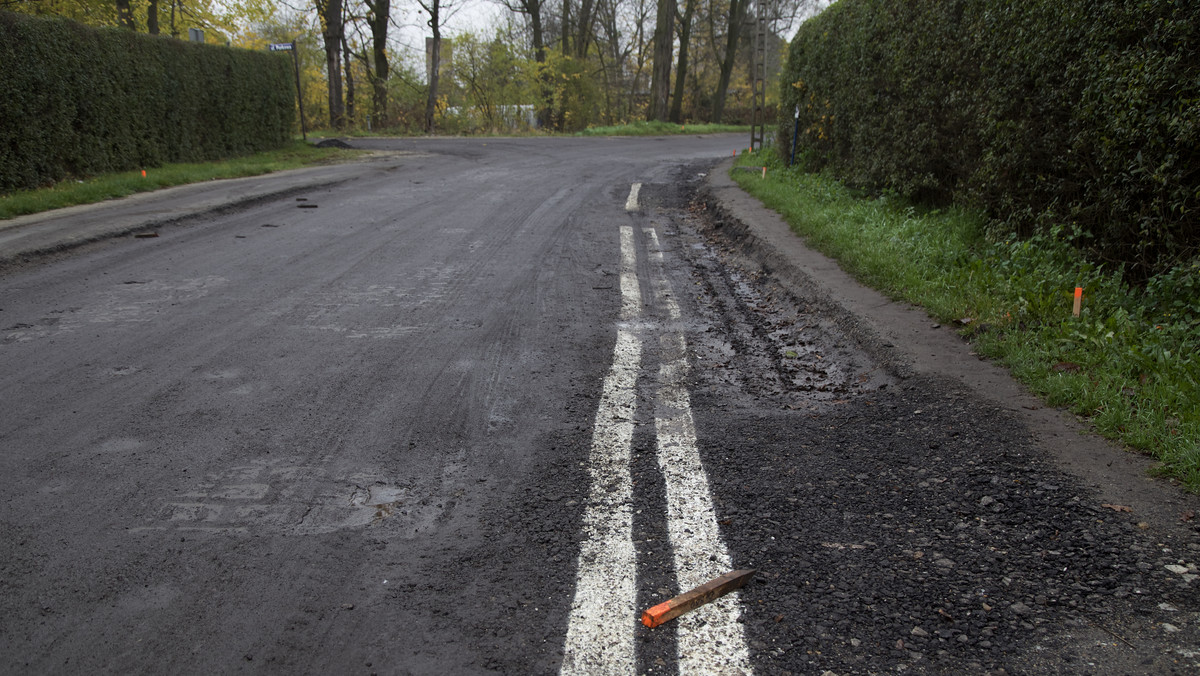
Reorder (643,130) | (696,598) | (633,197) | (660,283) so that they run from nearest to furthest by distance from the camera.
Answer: (696,598), (660,283), (633,197), (643,130)

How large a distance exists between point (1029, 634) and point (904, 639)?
392 mm

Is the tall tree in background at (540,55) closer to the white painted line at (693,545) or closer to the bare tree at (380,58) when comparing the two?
the bare tree at (380,58)

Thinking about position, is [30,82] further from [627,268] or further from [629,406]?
[629,406]

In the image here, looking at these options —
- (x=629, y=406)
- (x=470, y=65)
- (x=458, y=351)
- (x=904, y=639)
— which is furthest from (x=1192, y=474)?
(x=470, y=65)

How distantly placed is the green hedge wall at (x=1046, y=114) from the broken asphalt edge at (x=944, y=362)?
1.47 m

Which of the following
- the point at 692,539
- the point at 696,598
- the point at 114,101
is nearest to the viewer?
the point at 696,598

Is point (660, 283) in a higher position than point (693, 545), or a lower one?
higher

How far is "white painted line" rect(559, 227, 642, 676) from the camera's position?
2197 mm

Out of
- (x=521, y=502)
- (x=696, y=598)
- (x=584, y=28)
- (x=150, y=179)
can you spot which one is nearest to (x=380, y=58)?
(x=584, y=28)

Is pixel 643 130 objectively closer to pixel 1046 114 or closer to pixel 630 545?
pixel 1046 114

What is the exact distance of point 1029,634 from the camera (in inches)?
89.4

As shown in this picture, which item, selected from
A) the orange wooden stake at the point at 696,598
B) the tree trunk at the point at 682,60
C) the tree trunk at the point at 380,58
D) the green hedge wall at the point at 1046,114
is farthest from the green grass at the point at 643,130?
the orange wooden stake at the point at 696,598

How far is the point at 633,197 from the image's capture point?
500 inches

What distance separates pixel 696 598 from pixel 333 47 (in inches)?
1133
